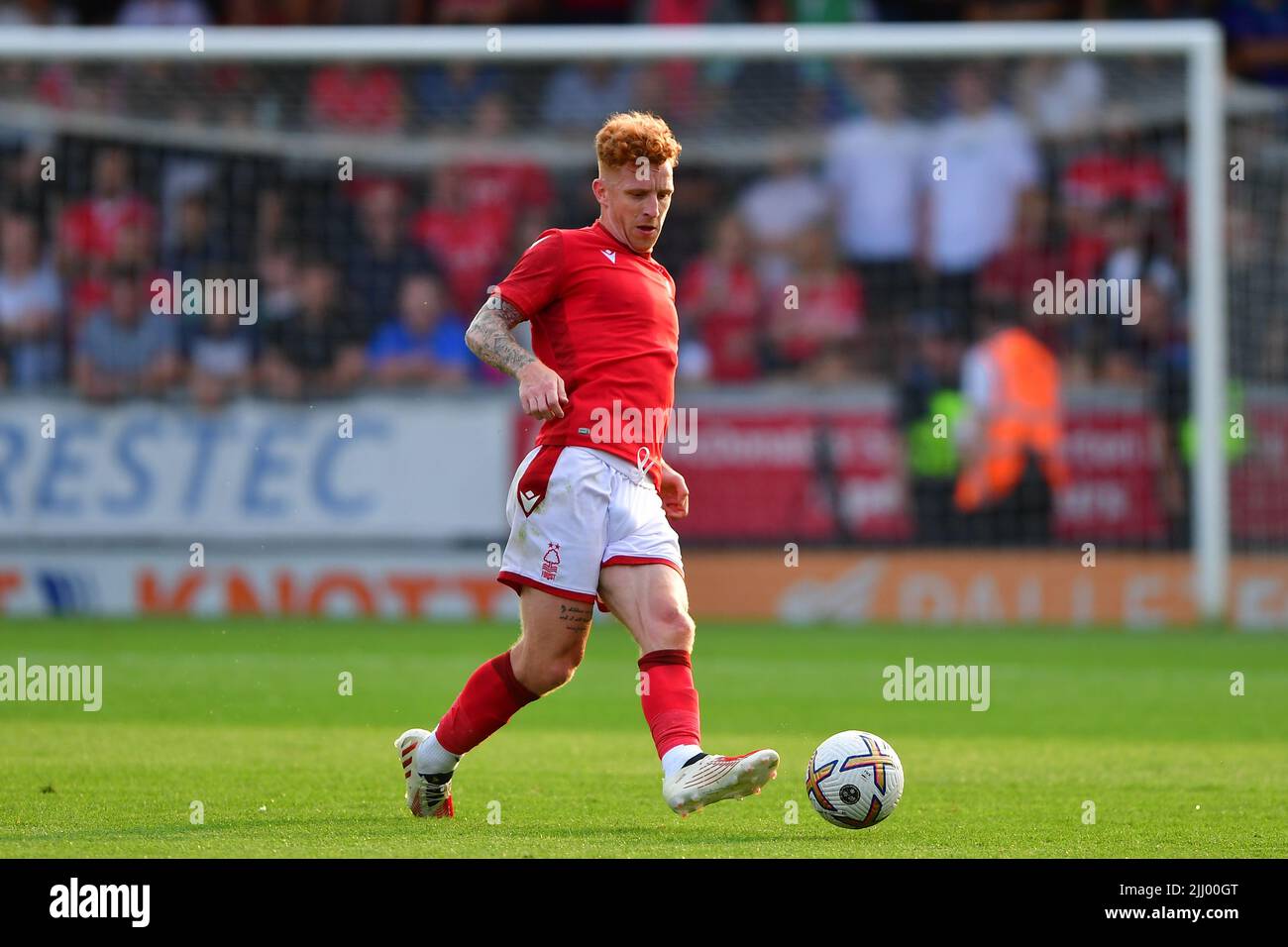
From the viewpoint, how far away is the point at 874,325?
15.7 m

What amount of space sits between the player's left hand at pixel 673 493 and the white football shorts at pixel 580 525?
11.6 inches

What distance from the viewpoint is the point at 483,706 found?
5.89m

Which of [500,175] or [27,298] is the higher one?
[500,175]

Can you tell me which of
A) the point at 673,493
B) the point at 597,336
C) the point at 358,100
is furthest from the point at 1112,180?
the point at 597,336

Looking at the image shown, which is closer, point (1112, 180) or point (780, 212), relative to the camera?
point (1112, 180)

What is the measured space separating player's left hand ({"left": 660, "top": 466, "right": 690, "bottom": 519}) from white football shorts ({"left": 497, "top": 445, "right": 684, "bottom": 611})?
29 cm

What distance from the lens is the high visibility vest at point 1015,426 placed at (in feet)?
48.4

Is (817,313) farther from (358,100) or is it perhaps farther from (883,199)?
(358,100)

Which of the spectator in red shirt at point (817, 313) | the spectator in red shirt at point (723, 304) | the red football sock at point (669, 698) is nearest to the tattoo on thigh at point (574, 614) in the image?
the red football sock at point (669, 698)

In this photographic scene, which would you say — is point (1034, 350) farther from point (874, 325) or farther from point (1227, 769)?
point (1227, 769)

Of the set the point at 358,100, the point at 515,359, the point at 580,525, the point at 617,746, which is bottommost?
the point at 617,746

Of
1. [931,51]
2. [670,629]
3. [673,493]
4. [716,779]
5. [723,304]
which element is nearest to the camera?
[716,779]

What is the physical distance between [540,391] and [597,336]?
429 mm

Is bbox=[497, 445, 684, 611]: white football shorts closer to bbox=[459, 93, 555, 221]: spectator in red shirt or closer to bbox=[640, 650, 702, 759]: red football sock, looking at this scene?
bbox=[640, 650, 702, 759]: red football sock
